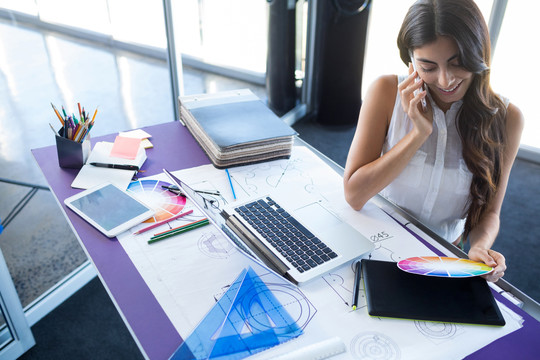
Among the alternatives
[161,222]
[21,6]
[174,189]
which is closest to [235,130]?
[174,189]

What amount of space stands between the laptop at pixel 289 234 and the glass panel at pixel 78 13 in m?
1.19

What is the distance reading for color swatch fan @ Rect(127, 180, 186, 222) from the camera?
3.76 feet

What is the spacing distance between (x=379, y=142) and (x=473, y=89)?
29 cm

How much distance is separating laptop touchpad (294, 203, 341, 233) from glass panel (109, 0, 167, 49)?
1481mm

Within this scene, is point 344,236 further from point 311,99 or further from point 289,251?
point 311,99

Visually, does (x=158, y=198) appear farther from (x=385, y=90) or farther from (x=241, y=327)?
(x=385, y=90)

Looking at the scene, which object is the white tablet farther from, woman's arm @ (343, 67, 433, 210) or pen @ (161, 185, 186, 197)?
woman's arm @ (343, 67, 433, 210)

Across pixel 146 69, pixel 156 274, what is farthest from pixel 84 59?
pixel 156 274

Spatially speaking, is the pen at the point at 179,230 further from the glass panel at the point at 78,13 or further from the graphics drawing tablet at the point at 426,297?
the glass panel at the point at 78,13

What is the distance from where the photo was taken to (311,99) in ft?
11.6

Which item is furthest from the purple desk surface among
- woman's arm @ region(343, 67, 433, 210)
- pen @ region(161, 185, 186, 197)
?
woman's arm @ region(343, 67, 433, 210)

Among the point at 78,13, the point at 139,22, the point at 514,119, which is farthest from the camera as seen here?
the point at 139,22

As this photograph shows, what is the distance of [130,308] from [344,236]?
0.51 meters

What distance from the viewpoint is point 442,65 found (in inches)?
42.5
